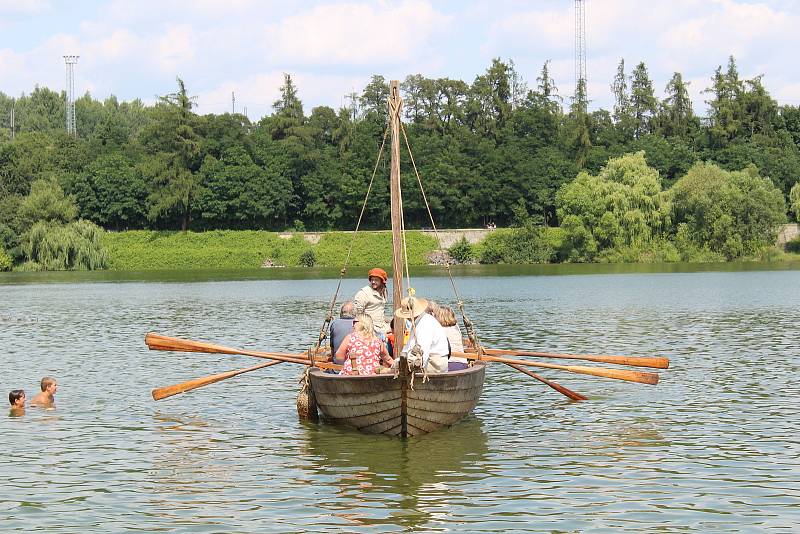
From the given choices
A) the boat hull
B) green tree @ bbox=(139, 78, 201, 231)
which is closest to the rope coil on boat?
the boat hull

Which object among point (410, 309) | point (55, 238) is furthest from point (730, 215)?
point (410, 309)

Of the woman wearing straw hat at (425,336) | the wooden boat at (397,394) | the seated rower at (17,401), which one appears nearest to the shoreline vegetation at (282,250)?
the seated rower at (17,401)

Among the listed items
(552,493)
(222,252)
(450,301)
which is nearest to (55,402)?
(552,493)

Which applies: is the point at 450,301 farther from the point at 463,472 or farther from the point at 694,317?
the point at 463,472

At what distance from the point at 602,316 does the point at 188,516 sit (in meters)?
28.7

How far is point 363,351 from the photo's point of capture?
16.7 meters

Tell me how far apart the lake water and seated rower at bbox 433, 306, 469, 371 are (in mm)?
999

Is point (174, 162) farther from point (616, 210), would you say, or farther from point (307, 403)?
point (307, 403)

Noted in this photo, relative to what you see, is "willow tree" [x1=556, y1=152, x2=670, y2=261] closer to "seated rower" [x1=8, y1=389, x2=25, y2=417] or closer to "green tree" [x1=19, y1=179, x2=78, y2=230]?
"green tree" [x1=19, y1=179, x2=78, y2=230]

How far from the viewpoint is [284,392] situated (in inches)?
880

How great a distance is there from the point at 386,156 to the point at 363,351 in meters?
92.1

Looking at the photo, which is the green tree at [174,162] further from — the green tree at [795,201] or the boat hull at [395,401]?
the boat hull at [395,401]

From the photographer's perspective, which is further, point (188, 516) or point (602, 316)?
point (602, 316)

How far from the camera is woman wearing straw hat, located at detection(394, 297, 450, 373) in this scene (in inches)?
628
